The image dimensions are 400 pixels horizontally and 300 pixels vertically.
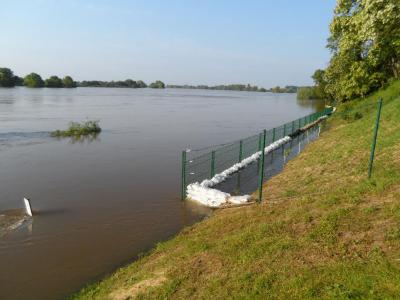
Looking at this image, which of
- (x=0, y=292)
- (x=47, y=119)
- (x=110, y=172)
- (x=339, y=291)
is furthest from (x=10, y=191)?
(x=47, y=119)

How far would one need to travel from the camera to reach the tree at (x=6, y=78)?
133 m

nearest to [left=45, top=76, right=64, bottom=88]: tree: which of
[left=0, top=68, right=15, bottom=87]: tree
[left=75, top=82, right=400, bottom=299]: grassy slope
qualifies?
[left=0, top=68, right=15, bottom=87]: tree

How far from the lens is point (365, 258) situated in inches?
215

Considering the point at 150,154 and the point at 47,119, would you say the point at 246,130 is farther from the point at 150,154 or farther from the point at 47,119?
the point at 47,119

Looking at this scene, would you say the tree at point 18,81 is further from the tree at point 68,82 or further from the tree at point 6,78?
the tree at point 68,82

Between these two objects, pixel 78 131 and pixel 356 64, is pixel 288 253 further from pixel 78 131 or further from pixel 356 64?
pixel 356 64

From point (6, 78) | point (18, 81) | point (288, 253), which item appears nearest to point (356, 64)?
point (288, 253)

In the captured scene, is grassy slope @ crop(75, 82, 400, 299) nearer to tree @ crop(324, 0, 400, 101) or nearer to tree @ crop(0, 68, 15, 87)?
tree @ crop(324, 0, 400, 101)

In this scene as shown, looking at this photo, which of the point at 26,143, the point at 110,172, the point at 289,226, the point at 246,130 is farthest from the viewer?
the point at 246,130

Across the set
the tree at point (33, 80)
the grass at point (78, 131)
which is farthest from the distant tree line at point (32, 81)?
the grass at point (78, 131)

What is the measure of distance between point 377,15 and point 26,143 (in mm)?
24703

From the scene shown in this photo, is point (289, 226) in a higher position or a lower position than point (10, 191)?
higher

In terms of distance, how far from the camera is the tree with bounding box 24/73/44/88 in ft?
473

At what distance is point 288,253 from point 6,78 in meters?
152
